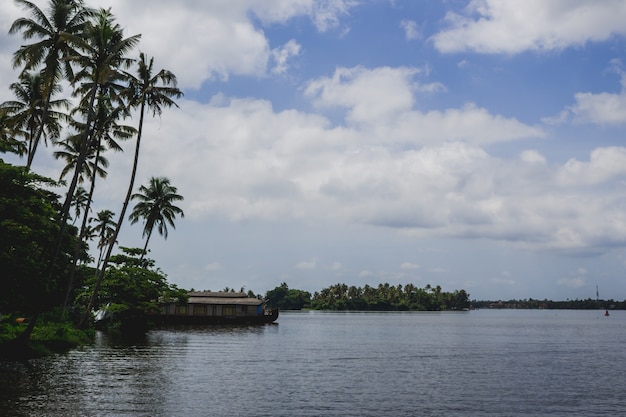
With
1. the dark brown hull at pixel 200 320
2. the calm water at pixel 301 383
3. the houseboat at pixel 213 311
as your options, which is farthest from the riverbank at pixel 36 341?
the houseboat at pixel 213 311

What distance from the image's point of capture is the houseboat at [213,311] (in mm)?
80125

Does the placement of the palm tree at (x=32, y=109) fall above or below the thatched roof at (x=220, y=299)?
above

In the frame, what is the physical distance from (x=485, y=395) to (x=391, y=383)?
4.86m

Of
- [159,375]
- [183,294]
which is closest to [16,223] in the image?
[159,375]

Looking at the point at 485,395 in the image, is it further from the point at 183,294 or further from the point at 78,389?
the point at 183,294

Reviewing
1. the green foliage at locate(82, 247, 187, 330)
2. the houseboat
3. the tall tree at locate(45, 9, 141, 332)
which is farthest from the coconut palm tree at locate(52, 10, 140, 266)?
the houseboat

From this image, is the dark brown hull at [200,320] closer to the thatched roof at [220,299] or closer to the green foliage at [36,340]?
the thatched roof at [220,299]

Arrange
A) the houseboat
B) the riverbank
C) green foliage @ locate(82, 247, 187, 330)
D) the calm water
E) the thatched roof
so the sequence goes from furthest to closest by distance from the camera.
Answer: the thatched roof → the houseboat → green foliage @ locate(82, 247, 187, 330) → the riverbank → the calm water

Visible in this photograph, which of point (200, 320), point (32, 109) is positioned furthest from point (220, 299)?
point (32, 109)

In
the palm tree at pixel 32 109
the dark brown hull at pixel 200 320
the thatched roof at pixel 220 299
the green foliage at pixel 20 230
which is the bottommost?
the dark brown hull at pixel 200 320

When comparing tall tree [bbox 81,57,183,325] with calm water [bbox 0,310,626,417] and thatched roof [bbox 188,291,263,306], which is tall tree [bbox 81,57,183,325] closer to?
calm water [bbox 0,310,626,417]

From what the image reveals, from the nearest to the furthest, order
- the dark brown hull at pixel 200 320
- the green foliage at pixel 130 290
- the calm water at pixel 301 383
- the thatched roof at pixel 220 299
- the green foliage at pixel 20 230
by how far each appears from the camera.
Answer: the calm water at pixel 301 383 < the green foliage at pixel 20 230 < the green foliage at pixel 130 290 < the dark brown hull at pixel 200 320 < the thatched roof at pixel 220 299

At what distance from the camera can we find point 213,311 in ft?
266

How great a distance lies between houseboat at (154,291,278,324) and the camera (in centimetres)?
8012
